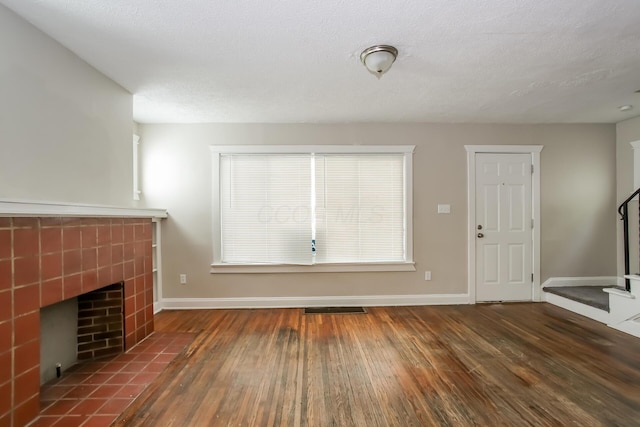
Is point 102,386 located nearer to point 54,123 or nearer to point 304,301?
point 54,123

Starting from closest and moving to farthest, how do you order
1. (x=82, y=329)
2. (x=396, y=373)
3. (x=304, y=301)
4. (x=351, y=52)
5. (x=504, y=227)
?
(x=351, y=52), (x=396, y=373), (x=82, y=329), (x=304, y=301), (x=504, y=227)

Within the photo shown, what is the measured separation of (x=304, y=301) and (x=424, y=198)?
217 cm

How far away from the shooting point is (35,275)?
64.3 inches

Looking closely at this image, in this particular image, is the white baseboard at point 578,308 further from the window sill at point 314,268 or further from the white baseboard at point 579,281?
the window sill at point 314,268

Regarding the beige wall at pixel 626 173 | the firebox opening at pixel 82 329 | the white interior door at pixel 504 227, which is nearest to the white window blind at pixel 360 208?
the white interior door at pixel 504 227

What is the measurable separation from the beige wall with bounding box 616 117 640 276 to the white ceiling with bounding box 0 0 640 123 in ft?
2.35

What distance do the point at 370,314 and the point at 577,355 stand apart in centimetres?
192

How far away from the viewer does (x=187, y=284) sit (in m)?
3.56

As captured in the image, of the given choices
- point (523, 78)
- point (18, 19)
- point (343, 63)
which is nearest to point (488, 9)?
point (343, 63)

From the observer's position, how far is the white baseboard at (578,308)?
9.85ft

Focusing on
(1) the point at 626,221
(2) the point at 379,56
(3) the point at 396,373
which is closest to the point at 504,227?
(1) the point at 626,221

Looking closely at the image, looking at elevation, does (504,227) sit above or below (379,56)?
below

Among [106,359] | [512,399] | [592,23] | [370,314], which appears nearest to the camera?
[592,23]

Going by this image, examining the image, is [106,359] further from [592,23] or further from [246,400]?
[592,23]
